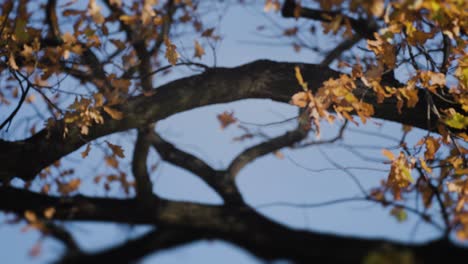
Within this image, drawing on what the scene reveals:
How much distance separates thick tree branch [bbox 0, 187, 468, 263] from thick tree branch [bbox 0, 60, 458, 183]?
29.2 inches

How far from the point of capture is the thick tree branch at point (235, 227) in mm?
1614

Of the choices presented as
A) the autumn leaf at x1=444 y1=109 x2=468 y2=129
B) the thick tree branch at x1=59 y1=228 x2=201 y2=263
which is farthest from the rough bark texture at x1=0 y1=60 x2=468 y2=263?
the autumn leaf at x1=444 y1=109 x2=468 y2=129

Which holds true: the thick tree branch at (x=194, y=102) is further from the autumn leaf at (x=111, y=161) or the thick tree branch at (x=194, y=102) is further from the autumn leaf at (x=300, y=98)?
the autumn leaf at (x=111, y=161)

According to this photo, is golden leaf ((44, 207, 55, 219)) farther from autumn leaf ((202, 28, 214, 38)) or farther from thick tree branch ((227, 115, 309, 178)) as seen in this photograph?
autumn leaf ((202, 28, 214, 38))

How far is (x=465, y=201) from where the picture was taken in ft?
11.6

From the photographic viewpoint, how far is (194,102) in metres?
3.29

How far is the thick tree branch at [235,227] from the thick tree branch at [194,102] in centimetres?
74

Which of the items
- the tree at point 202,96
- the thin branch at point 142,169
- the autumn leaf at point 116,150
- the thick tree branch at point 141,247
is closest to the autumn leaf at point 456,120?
the tree at point 202,96

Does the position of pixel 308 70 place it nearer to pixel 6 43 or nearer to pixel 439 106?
pixel 439 106

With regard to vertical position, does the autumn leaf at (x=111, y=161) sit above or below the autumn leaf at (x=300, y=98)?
above

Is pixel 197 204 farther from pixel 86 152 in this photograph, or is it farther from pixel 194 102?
pixel 86 152

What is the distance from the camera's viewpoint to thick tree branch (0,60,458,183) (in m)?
3.20

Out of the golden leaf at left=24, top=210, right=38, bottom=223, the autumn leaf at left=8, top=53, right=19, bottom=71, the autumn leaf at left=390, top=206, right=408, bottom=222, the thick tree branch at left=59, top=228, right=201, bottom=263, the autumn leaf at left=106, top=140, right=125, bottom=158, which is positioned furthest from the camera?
the autumn leaf at left=106, top=140, right=125, bottom=158

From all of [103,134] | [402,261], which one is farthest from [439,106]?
[103,134]
